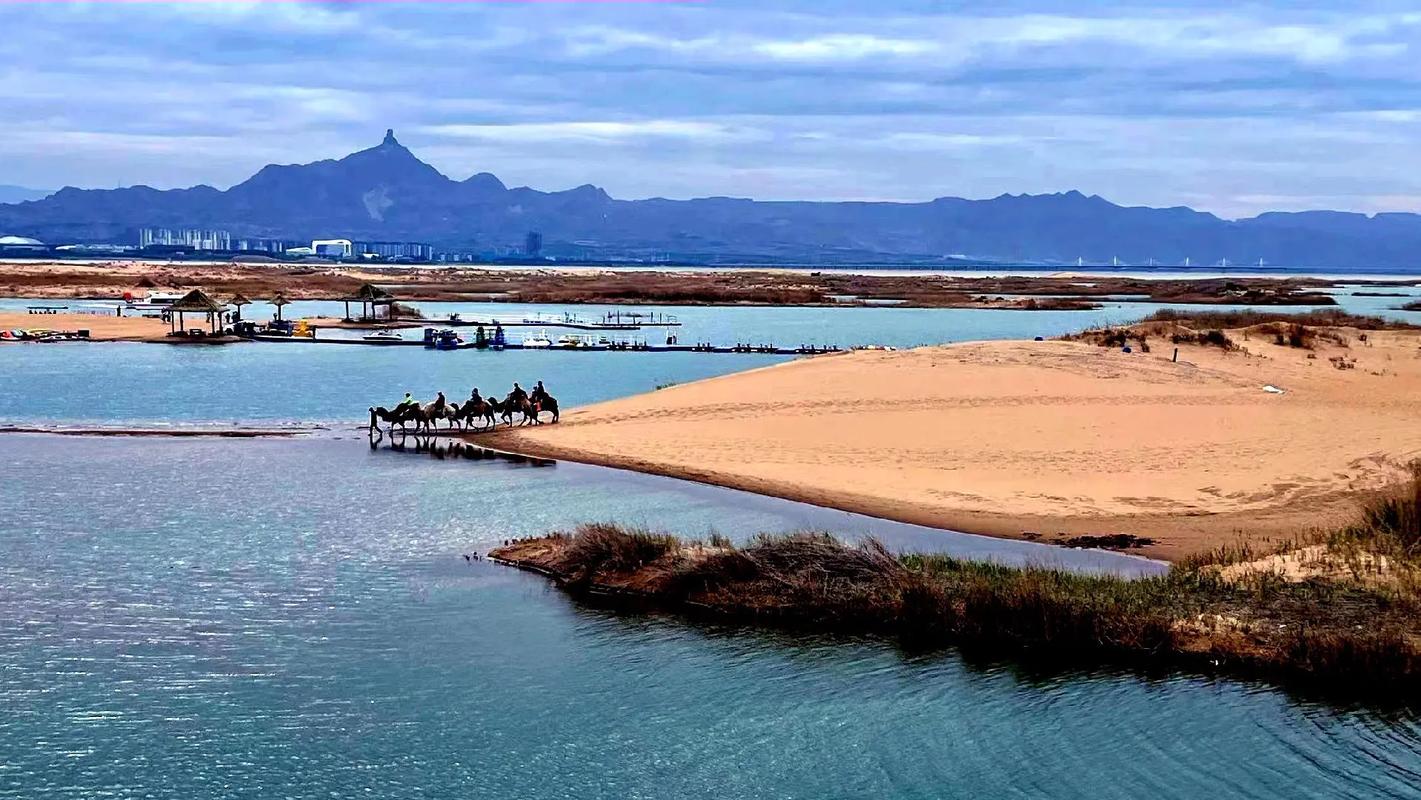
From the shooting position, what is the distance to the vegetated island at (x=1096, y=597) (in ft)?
51.2

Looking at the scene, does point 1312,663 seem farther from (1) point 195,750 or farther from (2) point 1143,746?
(1) point 195,750

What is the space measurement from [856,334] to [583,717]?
60.7 m

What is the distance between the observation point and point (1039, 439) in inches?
1151

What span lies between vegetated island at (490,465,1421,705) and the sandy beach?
8.99 ft

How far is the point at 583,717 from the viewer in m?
14.6

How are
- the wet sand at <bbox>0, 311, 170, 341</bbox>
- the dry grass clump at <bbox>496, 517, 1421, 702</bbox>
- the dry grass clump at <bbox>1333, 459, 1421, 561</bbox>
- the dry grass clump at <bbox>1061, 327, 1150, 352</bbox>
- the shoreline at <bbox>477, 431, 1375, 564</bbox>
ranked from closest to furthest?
the dry grass clump at <bbox>496, 517, 1421, 702</bbox> → the dry grass clump at <bbox>1333, 459, 1421, 561</bbox> → the shoreline at <bbox>477, 431, 1375, 564</bbox> → the dry grass clump at <bbox>1061, 327, 1150, 352</bbox> → the wet sand at <bbox>0, 311, 170, 341</bbox>

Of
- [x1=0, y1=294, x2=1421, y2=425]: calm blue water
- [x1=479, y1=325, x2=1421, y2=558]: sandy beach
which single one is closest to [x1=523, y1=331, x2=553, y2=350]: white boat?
[x1=0, y1=294, x2=1421, y2=425]: calm blue water

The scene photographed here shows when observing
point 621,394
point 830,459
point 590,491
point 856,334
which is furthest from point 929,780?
point 856,334

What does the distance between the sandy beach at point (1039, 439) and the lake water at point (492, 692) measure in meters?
2.42

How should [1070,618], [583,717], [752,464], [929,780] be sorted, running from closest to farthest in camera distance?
[929,780] → [583,717] → [1070,618] → [752,464]

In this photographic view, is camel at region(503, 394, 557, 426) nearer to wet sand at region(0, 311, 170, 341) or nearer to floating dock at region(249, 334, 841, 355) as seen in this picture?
floating dock at region(249, 334, 841, 355)

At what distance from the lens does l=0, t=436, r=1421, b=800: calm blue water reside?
43.3 ft

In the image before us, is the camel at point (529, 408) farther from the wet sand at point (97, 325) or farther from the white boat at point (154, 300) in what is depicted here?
the white boat at point (154, 300)

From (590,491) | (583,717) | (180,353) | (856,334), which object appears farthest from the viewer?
(856,334)
